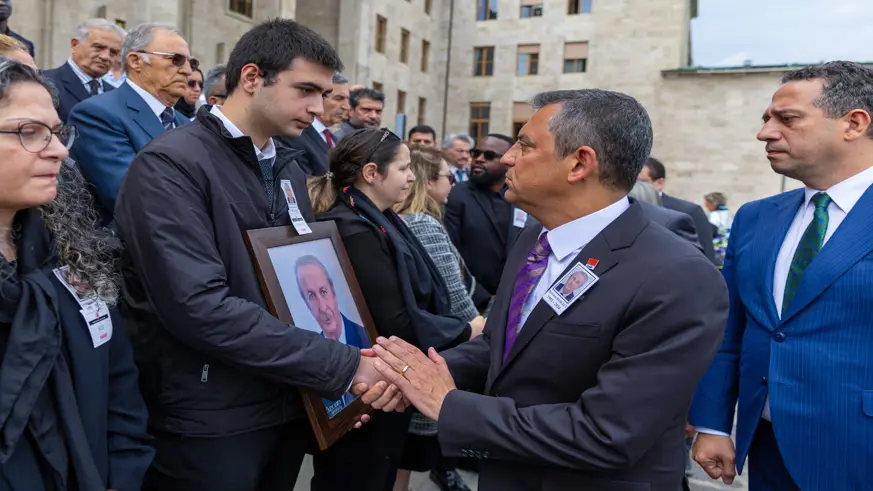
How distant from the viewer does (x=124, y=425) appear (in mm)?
2084

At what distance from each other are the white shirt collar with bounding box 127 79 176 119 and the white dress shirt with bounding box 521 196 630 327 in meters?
2.69

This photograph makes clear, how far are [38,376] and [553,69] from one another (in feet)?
109

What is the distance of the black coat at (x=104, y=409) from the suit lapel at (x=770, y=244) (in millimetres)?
2258

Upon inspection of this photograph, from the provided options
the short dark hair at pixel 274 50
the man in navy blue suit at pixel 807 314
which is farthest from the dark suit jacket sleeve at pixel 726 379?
the short dark hair at pixel 274 50

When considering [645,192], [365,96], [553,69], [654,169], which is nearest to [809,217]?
[645,192]

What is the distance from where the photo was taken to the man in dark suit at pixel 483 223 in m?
5.91

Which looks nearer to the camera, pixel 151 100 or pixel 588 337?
pixel 588 337

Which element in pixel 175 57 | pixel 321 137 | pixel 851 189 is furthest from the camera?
pixel 321 137

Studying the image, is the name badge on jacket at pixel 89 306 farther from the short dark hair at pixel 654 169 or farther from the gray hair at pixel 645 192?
the short dark hair at pixel 654 169

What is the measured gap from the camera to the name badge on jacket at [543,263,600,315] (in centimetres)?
185

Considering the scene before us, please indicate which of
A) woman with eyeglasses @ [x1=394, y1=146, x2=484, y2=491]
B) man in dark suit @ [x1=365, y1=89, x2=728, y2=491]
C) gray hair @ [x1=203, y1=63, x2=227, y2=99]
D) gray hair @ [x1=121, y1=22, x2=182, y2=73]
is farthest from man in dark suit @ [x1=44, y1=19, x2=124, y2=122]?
man in dark suit @ [x1=365, y1=89, x2=728, y2=491]

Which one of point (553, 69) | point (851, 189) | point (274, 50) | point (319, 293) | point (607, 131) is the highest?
point (553, 69)

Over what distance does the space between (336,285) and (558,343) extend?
1.19 meters

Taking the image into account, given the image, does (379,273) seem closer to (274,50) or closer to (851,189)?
(274,50)
